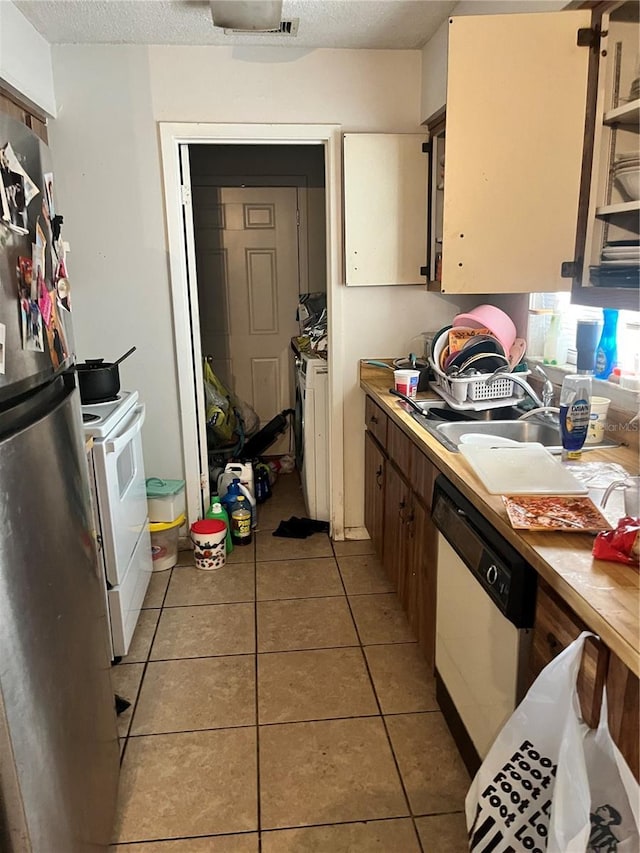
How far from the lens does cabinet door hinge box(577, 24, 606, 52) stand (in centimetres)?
173

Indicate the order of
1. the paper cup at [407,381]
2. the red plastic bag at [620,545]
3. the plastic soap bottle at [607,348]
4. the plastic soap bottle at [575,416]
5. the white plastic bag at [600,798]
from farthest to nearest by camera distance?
the paper cup at [407,381], the plastic soap bottle at [607,348], the plastic soap bottle at [575,416], the red plastic bag at [620,545], the white plastic bag at [600,798]

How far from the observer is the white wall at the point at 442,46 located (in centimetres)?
200

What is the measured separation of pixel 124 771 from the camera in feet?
5.90

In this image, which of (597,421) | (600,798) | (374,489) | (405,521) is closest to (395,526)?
(405,521)

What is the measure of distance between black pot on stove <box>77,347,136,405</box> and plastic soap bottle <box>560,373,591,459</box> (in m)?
1.71

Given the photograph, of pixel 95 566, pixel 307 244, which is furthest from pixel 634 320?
pixel 307 244

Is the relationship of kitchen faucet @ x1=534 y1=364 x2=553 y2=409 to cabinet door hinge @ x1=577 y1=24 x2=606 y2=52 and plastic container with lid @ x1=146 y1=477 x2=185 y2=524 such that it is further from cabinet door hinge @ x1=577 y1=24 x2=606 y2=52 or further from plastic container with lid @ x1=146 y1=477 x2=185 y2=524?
plastic container with lid @ x1=146 y1=477 x2=185 y2=524

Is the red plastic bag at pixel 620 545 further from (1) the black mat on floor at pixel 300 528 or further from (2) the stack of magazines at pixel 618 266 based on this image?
(1) the black mat on floor at pixel 300 528

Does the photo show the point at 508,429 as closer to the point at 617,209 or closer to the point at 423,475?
the point at 423,475

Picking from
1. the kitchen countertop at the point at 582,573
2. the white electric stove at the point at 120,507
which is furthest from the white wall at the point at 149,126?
the kitchen countertop at the point at 582,573

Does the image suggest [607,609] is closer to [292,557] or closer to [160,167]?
[292,557]

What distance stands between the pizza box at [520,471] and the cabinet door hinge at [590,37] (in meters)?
1.14

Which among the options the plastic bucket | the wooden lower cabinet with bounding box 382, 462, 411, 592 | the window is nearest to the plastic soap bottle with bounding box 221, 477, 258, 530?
the plastic bucket

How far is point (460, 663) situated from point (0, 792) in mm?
1156
